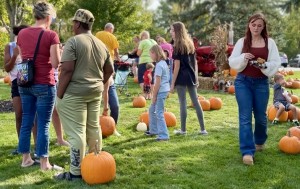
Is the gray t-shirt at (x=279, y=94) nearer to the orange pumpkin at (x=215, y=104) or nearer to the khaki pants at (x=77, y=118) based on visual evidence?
the orange pumpkin at (x=215, y=104)

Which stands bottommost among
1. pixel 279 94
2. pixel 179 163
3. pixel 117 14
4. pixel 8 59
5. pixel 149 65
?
pixel 179 163

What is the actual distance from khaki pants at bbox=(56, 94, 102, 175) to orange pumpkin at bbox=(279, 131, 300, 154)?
9.16ft


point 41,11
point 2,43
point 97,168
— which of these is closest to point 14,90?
point 41,11

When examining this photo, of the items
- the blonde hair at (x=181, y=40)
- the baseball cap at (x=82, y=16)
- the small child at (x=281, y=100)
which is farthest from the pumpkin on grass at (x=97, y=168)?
the small child at (x=281, y=100)

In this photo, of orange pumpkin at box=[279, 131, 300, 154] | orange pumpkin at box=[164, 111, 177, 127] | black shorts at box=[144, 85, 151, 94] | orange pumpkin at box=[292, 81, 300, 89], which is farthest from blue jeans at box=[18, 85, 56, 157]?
orange pumpkin at box=[292, 81, 300, 89]

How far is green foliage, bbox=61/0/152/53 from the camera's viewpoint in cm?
2922

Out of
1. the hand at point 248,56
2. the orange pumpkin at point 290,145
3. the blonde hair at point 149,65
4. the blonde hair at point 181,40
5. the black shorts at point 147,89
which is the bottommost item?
the orange pumpkin at point 290,145

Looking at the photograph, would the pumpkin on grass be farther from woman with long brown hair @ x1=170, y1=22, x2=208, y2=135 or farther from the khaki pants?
woman with long brown hair @ x1=170, y1=22, x2=208, y2=135

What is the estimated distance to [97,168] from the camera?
441cm

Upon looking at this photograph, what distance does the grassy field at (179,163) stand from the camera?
4.58 meters

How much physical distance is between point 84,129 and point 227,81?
9.66 m

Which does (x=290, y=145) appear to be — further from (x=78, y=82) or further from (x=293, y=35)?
(x=293, y=35)

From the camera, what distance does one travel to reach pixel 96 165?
4.41 m

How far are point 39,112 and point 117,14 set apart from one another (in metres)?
25.8
